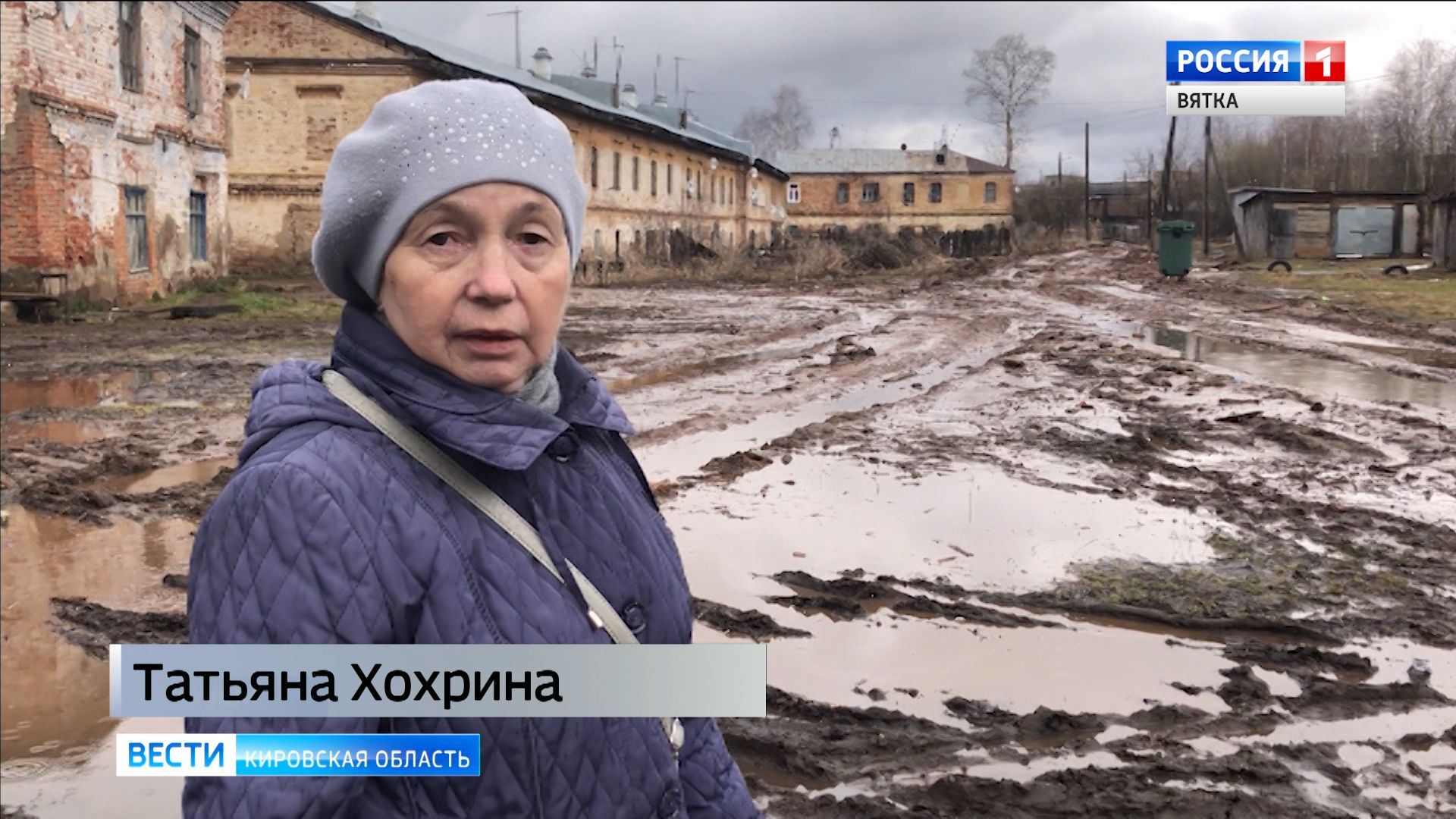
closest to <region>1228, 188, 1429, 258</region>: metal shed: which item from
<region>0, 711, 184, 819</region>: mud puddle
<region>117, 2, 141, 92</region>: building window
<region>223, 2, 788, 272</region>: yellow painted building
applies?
<region>223, 2, 788, 272</region>: yellow painted building

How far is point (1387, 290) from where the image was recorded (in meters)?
22.7

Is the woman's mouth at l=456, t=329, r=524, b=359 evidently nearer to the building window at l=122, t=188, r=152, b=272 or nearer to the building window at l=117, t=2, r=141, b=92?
the building window at l=122, t=188, r=152, b=272

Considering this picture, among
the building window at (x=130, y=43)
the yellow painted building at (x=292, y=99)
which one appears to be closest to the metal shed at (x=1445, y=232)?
the yellow painted building at (x=292, y=99)

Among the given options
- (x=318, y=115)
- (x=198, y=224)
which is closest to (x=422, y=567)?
(x=198, y=224)

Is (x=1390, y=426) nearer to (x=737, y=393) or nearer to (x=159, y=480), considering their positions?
(x=737, y=393)

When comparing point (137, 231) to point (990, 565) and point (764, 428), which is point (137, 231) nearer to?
point (764, 428)

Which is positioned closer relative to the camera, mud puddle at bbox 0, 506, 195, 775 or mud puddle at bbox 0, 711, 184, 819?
mud puddle at bbox 0, 711, 184, 819

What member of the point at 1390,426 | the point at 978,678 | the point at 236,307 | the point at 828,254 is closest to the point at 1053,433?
the point at 1390,426

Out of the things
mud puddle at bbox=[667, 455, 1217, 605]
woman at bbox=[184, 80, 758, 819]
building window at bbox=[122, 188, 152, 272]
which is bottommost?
mud puddle at bbox=[667, 455, 1217, 605]

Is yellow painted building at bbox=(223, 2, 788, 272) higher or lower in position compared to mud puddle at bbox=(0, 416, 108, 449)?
higher

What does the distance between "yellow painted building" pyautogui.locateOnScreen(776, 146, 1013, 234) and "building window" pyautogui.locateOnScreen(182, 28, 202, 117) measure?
49259 millimetres

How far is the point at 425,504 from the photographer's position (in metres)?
1.39

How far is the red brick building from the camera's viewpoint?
1658 centimetres
